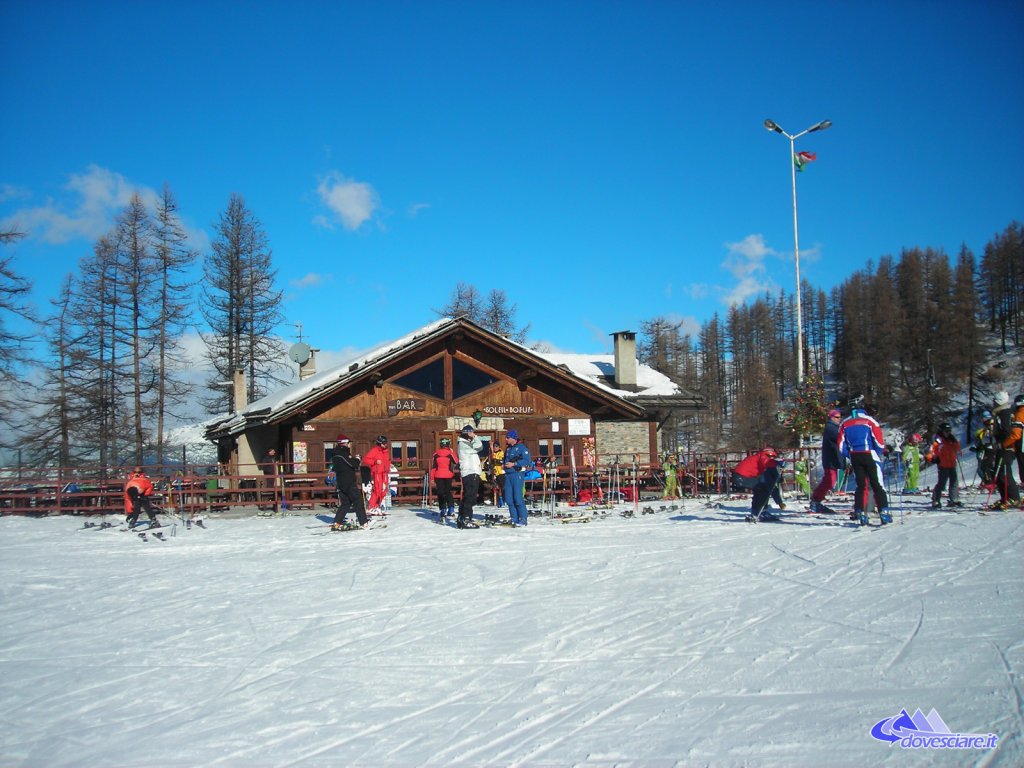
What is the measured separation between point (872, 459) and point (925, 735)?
8.17m

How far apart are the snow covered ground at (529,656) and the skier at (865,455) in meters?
1.07

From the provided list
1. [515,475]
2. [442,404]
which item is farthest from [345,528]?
[442,404]

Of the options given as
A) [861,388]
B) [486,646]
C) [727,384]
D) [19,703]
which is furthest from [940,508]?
[727,384]

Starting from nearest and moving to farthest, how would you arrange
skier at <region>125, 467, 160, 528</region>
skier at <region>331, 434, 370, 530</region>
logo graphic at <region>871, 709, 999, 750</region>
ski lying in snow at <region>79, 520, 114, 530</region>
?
logo graphic at <region>871, 709, 999, 750</region> < skier at <region>331, 434, 370, 530</region> < skier at <region>125, 467, 160, 528</region> < ski lying in snow at <region>79, 520, 114, 530</region>

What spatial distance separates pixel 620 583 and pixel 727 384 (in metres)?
103

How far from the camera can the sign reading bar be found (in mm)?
22734

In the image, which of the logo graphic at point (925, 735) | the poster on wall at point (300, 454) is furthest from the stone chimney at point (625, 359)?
the logo graphic at point (925, 735)

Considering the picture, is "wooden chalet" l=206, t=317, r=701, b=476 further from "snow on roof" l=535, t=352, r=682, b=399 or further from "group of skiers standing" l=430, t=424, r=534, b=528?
"group of skiers standing" l=430, t=424, r=534, b=528

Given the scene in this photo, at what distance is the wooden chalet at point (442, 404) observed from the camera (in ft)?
72.7

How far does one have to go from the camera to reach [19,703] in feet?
17.0

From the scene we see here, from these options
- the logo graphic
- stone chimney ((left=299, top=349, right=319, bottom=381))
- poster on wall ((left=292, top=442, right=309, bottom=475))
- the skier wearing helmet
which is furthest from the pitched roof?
the logo graphic

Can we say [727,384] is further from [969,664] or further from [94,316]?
[969,664]

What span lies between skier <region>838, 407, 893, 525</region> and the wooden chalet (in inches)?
380

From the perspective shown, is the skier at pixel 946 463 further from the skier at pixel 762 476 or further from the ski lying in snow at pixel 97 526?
the ski lying in snow at pixel 97 526
